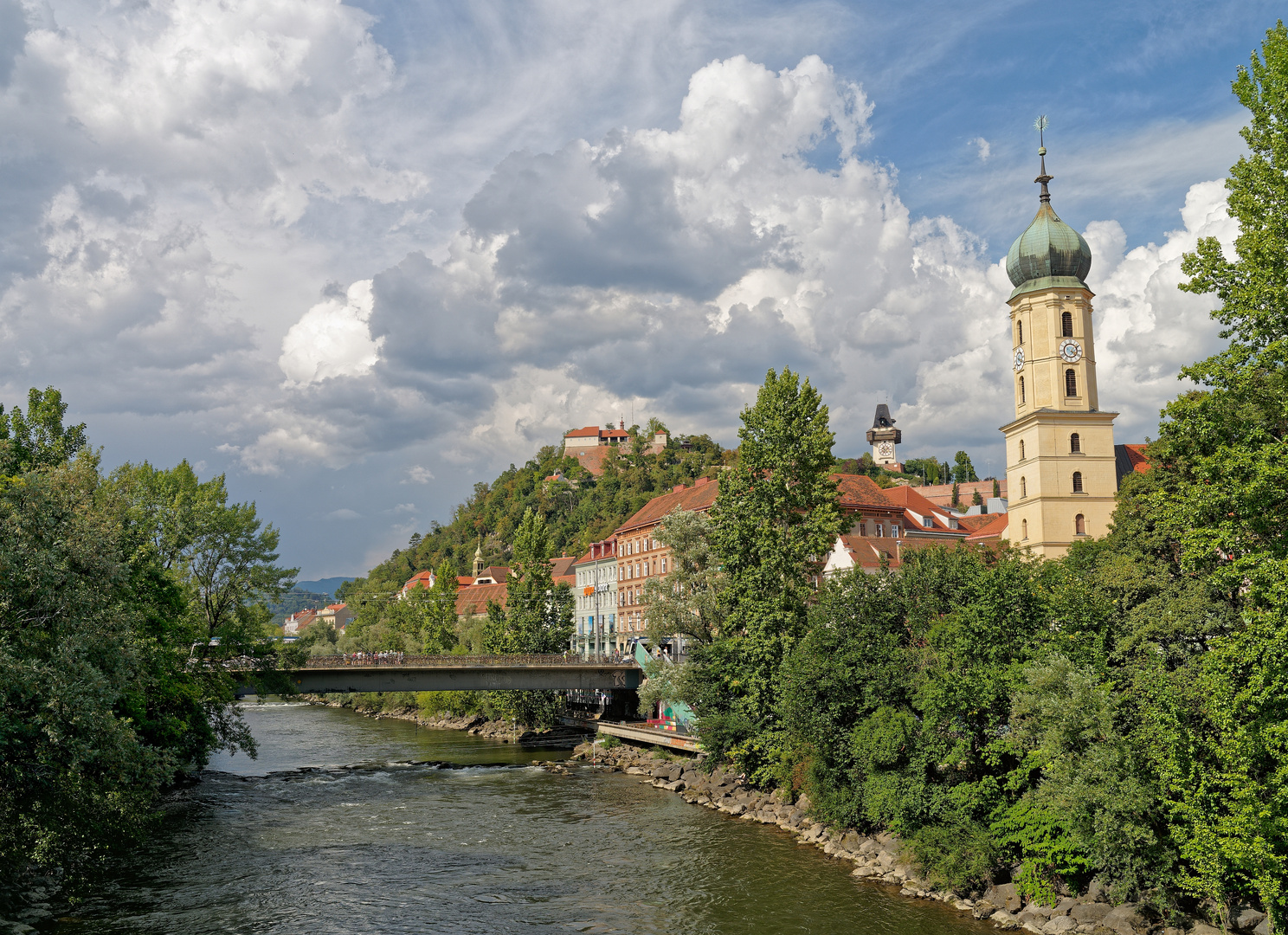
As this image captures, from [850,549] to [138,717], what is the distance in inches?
1611

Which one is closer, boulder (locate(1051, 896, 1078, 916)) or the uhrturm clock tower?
boulder (locate(1051, 896, 1078, 916))

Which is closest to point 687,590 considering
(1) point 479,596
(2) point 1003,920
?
(2) point 1003,920

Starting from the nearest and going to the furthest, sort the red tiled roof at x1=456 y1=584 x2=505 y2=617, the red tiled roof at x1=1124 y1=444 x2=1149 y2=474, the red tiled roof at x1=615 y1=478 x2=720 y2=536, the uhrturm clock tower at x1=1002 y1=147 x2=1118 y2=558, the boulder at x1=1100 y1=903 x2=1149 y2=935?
the boulder at x1=1100 y1=903 x2=1149 y2=935 → the uhrturm clock tower at x1=1002 y1=147 x2=1118 y2=558 → the red tiled roof at x1=1124 y1=444 x2=1149 y2=474 → the red tiled roof at x1=615 y1=478 x2=720 y2=536 → the red tiled roof at x1=456 y1=584 x2=505 y2=617

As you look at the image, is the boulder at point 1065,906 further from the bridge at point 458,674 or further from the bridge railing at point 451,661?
the bridge railing at point 451,661

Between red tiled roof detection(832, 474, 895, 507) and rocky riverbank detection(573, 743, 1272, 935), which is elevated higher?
red tiled roof detection(832, 474, 895, 507)

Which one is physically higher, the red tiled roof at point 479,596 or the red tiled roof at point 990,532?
the red tiled roof at point 990,532

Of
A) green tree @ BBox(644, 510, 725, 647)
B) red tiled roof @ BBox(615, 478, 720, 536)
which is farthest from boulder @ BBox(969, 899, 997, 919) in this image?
red tiled roof @ BBox(615, 478, 720, 536)

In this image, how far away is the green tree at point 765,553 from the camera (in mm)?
41469

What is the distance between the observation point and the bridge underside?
182 feet

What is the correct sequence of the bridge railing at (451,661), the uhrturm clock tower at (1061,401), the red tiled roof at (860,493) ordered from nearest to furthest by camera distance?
the bridge railing at (451,661)
the uhrturm clock tower at (1061,401)
the red tiled roof at (860,493)

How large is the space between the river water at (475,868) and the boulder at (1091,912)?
2.48 m

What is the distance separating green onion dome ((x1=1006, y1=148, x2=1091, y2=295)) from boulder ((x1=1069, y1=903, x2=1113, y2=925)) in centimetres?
4861

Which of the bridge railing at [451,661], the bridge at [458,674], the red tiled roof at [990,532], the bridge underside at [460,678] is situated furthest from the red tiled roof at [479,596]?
the red tiled roof at [990,532]

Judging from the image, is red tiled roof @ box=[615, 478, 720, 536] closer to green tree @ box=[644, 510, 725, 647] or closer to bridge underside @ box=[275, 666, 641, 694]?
bridge underside @ box=[275, 666, 641, 694]
